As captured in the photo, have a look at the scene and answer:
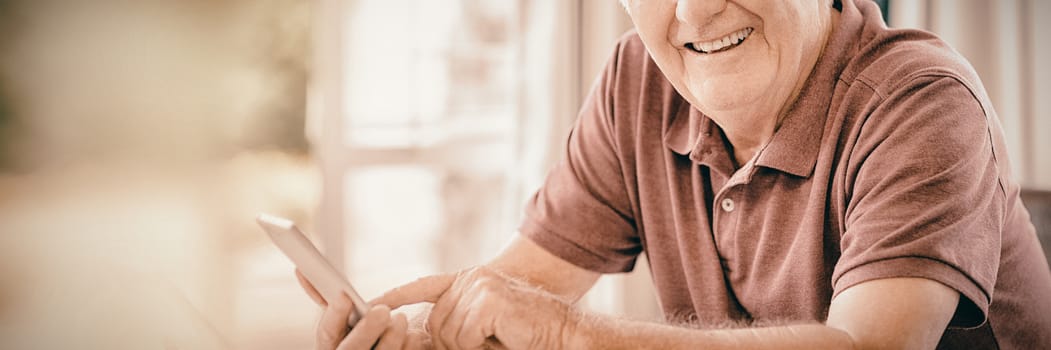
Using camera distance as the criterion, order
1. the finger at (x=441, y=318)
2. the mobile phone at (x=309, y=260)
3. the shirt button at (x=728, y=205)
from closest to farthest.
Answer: the mobile phone at (x=309, y=260) < the finger at (x=441, y=318) < the shirt button at (x=728, y=205)

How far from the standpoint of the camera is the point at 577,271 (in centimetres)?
133

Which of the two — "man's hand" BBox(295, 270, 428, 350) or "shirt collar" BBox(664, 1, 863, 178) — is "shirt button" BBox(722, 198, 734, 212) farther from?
"man's hand" BBox(295, 270, 428, 350)

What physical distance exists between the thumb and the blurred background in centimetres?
139

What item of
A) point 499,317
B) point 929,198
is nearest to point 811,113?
point 929,198

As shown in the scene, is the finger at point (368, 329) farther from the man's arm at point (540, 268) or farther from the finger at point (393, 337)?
the man's arm at point (540, 268)

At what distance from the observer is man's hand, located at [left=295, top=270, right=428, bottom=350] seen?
3.00 ft

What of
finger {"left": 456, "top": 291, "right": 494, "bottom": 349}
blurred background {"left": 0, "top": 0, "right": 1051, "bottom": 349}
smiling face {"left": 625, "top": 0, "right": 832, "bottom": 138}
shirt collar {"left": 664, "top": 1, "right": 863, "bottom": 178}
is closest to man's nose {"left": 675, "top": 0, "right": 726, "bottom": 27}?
smiling face {"left": 625, "top": 0, "right": 832, "bottom": 138}

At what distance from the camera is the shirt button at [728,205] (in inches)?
46.2

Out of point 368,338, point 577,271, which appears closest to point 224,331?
point 577,271

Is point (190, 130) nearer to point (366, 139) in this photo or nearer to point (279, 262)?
point (366, 139)

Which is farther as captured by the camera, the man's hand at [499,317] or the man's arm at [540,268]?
the man's arm at [540,268]

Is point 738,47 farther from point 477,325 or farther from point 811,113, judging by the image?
point 477,325

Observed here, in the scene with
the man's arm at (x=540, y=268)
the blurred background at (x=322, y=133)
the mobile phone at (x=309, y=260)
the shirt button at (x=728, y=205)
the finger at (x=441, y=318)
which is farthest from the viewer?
the blurred background at (x=322, y=133)

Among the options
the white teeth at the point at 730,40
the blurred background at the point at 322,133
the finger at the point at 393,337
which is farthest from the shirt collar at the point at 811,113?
the blurred background at the point at 322,133
